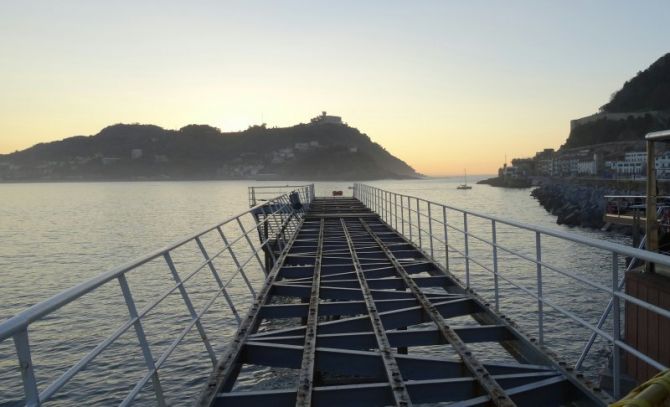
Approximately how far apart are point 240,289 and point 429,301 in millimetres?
17433

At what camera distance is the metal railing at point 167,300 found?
2.48 meters

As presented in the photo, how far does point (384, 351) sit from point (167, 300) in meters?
17.9

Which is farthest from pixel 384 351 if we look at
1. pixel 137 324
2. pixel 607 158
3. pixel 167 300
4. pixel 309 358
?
pixel 607 158

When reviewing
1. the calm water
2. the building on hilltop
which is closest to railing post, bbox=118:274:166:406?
the calm water

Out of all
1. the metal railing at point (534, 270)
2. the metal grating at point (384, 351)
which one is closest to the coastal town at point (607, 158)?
the metal railing at point (534, 270)

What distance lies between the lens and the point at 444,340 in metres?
6.02

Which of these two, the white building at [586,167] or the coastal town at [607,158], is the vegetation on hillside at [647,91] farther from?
the white building at [586,167]

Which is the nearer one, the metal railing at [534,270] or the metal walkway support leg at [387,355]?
the metal railing at [534,270]

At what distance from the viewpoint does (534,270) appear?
26.4 meters

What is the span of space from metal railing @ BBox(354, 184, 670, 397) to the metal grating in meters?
0.48

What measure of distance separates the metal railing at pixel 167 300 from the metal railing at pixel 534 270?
320 cm

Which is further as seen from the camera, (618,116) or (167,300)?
(618,116)

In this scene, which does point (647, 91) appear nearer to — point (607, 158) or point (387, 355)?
point (607, 158)

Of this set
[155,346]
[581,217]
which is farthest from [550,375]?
[581,217]
